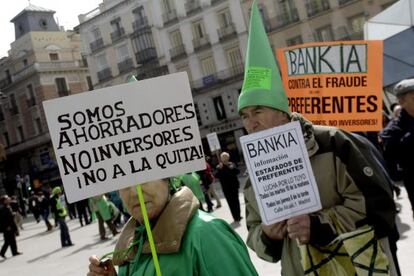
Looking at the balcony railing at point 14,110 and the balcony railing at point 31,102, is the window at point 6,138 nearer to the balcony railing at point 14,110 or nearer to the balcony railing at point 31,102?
the balcony railing at point 14,110

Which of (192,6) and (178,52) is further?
(178,52)

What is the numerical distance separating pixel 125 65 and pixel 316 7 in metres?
16.0

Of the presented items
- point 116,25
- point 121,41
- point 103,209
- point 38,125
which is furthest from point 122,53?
point 103,209

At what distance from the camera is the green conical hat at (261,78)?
2.43 metres

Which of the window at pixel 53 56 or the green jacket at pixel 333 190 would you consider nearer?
the green jacket at pixel 333 190

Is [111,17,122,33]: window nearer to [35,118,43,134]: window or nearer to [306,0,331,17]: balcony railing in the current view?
[35,118,43,134]: window

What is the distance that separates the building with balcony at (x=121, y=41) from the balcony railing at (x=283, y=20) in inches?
302

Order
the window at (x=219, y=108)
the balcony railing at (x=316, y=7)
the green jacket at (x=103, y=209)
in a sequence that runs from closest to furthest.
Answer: the green jacket at (x=103, y=209), the balcony railing at (x=316, y=7), the window at (x=219, y=108)

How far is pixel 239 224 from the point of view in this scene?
33.5 ft

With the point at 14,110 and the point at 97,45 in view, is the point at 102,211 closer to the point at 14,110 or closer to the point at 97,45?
the point at 97,45

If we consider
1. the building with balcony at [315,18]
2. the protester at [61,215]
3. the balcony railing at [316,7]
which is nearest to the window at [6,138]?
the building with balcony at [315,18]

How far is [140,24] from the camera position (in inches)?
1534

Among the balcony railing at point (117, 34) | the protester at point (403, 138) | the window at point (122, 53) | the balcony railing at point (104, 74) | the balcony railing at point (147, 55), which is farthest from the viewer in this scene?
the balcony railing at point (104, 74)

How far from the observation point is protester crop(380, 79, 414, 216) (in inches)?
146
